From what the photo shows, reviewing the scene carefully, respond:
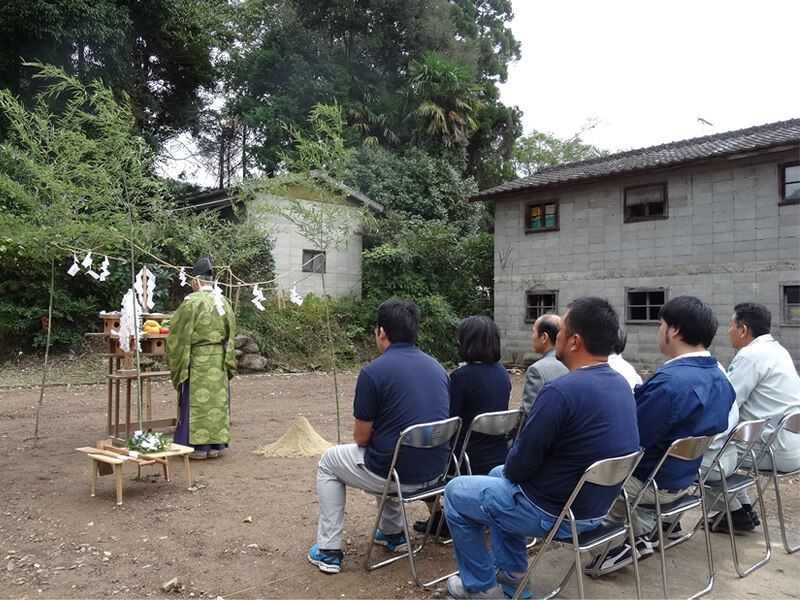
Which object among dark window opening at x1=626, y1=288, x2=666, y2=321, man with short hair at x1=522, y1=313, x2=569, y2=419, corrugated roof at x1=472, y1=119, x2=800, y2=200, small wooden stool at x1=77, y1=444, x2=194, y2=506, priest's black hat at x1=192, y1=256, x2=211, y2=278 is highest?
corrugated roof at x1=472, y1=119, x2=800, y2=200

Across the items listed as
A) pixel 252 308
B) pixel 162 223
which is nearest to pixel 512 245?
pixel 252 308

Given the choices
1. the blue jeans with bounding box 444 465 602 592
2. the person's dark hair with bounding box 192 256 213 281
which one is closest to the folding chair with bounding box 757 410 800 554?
the blue jeans with bounding box 444 465 602 592

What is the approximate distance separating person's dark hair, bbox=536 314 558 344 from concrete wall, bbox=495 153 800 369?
1064 centimetres

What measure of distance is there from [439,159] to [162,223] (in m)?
17.5

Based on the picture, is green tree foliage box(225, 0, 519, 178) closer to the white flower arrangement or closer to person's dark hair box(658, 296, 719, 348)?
the white flower arrangement

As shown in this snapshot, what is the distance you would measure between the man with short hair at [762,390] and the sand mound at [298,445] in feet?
12.0

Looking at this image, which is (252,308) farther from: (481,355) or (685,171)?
(481,355)

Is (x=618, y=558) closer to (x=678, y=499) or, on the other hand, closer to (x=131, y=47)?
(x=678, y=499)

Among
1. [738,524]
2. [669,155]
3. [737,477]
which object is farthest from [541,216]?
[737,477]

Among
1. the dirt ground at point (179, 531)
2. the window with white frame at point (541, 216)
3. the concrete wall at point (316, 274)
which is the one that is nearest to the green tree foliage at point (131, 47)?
the concrete wall at point (316, 274)

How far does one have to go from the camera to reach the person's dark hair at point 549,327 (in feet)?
13.0

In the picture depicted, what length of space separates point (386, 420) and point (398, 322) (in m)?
0.55

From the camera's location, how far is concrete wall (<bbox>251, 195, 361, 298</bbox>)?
18031 millimetres

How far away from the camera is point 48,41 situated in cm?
1778
